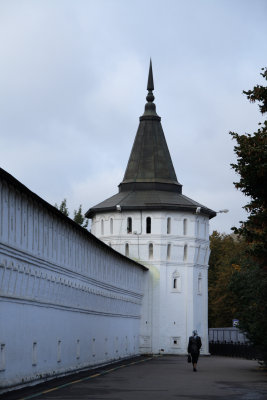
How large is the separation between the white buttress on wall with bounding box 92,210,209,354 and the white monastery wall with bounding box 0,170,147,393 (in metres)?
→ 18.9

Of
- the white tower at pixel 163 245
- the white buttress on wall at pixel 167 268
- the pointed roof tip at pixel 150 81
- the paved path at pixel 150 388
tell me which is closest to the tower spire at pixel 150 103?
the pointed roof tip at pixel 150 81

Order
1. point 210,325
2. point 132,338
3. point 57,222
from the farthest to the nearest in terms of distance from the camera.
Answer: point 210,325, point 132,338, point 57,222

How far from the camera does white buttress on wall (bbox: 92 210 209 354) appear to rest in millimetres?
69938

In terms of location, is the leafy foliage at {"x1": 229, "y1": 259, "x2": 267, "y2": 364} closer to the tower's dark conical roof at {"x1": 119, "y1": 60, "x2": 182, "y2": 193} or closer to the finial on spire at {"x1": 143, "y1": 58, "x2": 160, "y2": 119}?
the tower's dark conical roof at {"x1": 119, "y1": 60, "x2": 182, "y2": 193}

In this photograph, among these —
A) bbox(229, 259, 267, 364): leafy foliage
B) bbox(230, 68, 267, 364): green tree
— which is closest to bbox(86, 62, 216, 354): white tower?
bbox(229, 259, 267, 364): leafy foliage

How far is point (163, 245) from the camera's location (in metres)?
71.3

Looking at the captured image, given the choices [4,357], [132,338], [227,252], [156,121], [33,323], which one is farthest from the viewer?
[227,252]

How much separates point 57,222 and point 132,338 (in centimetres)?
2848

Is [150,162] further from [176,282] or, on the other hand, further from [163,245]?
[176,282]

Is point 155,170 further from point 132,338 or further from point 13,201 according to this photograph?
point 13,201

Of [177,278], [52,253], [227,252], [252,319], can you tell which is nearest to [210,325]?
[227,252]

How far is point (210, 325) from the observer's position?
102 metres

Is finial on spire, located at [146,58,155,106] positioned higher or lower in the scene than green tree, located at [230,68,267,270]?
higher

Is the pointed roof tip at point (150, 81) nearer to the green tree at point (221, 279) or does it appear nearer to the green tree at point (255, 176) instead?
the green tree at point (221, 279)
